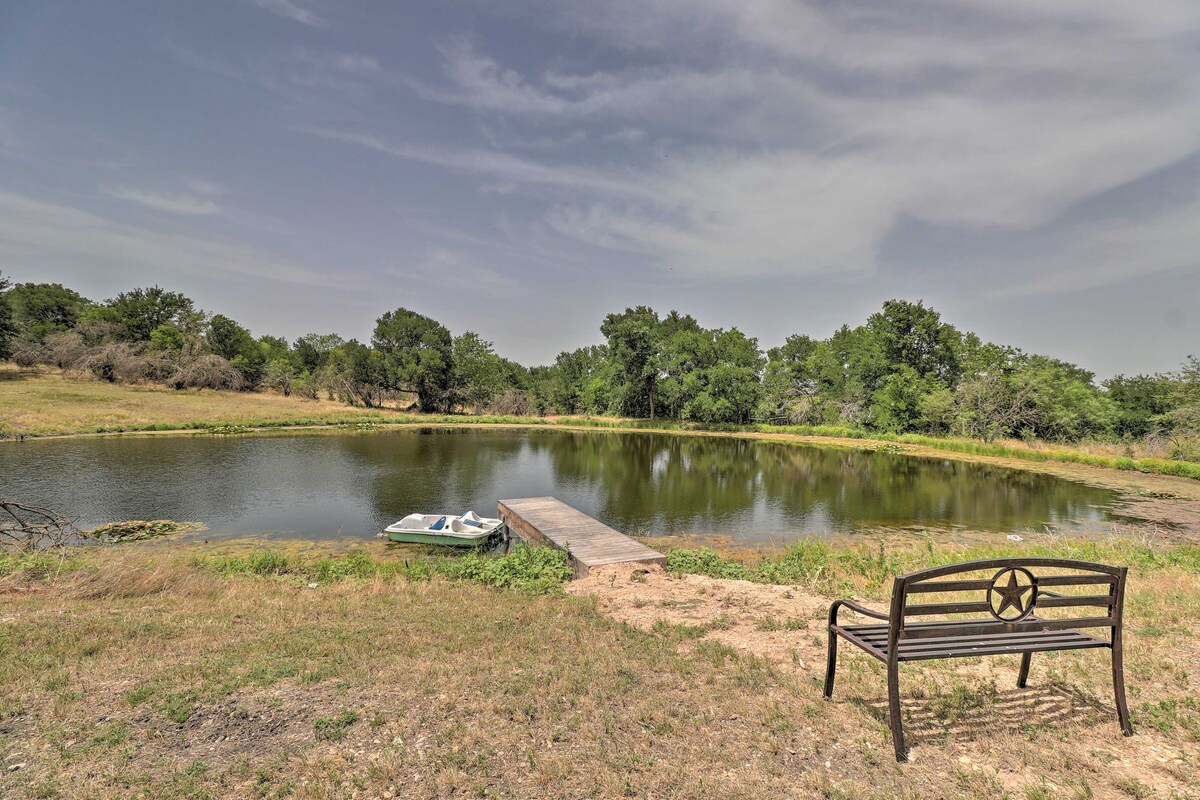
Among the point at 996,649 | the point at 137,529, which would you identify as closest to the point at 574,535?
the point at 996,649

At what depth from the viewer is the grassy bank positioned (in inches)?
1379

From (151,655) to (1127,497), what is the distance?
34.9 meters

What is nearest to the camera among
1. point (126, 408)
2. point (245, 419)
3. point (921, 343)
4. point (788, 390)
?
point (126, 408)

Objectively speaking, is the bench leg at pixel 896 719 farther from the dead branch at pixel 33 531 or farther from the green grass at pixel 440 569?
the dead branch at pixel 33 531

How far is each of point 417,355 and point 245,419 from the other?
24352 mm

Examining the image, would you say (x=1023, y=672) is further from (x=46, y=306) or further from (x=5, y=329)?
(x=46, y=306)

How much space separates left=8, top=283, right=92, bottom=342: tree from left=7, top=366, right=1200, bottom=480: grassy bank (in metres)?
18.1

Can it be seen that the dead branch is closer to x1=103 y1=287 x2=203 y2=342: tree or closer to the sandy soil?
the sandy soil

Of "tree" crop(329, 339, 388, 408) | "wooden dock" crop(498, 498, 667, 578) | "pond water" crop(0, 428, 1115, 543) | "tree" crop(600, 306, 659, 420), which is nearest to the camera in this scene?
"wooden dock" crop(498, 498, 667, 578)

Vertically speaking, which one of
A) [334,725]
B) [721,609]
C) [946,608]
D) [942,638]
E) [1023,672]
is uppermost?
[946,608]

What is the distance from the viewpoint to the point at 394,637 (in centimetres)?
618

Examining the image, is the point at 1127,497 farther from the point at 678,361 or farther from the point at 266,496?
the point at 678,361

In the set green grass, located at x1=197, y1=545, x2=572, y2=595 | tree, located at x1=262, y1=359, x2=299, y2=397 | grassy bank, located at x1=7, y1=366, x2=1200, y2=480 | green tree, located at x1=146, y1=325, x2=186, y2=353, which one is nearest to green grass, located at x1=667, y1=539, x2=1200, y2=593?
green grass, located at x1=197, y1=545, x2=572, y2=595

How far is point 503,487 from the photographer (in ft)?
81.7
